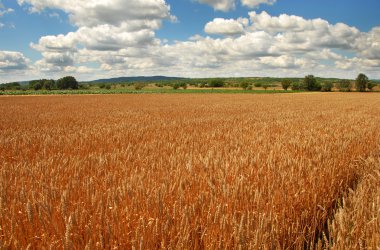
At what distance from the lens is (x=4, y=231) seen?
247 centimetres

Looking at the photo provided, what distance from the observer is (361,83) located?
116000 millimetres

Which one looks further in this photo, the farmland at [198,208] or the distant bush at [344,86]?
the distant bush at [344,86]

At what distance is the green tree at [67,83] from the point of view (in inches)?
5664

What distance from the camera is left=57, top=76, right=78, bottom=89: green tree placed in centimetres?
14388

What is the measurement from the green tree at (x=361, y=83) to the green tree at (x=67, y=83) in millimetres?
121323

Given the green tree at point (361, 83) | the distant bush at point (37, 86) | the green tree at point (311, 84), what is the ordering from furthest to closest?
1. the distant bush at point (37, 86)
2. the green tree at point (311, 84)
3. the green tree at point (361, 83)

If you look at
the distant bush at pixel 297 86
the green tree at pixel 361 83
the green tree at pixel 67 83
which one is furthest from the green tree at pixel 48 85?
the green tree at pixel 361 83

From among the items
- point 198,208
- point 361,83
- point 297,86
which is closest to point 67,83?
point 297,86

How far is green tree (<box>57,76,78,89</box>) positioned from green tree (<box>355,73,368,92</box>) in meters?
121

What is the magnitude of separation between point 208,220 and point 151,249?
0.55m

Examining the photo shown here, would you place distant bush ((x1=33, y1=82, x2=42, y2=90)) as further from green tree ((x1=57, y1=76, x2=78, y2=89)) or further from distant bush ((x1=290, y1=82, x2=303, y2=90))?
distant bush ((x1=290, y1=82, x2=303, y2=90))

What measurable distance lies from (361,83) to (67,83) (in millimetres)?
125752

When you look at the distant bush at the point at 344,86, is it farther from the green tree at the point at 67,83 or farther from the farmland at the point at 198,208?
the farmland at the point at 198,208

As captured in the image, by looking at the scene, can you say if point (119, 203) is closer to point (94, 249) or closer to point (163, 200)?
point (163, 200)
